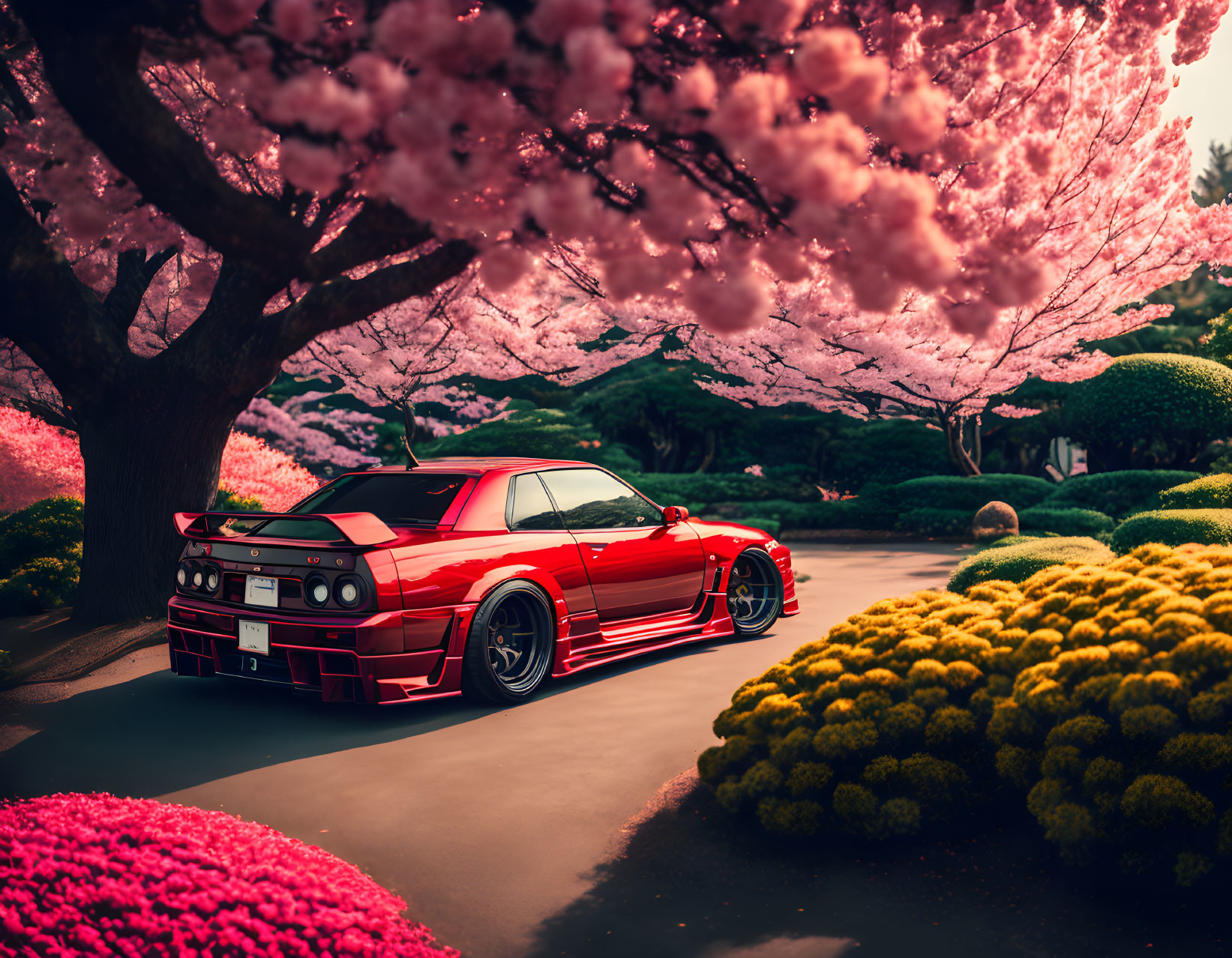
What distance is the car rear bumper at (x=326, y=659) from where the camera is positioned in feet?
16.7

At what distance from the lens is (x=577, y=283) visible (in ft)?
23.2

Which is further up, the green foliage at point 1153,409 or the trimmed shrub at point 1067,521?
the green foliage at point 1153,409

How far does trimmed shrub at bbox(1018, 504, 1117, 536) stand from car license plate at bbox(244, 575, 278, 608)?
12.4 metres

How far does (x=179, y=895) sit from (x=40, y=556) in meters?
8.27

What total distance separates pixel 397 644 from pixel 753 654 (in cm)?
307

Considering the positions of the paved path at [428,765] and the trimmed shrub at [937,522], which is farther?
the trimmed shrub at [937,522]

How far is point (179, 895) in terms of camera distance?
288 cm

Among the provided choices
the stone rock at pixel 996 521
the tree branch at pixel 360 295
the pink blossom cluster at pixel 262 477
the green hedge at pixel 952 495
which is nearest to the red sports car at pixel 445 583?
the tree branch at pixel 360 295

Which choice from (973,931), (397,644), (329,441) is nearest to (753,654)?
(397,644)

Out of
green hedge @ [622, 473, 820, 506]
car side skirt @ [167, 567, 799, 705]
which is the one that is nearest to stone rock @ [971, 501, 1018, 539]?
green hedge @ [622, 473, 820, 506]

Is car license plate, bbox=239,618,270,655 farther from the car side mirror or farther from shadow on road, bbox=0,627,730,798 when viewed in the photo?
the car side mirror

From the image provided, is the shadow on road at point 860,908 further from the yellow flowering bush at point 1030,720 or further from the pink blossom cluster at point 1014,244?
the pink blossom cluster at point 1014,244

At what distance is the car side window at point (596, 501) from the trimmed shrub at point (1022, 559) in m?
2.77

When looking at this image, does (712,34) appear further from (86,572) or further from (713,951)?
(86,572)
